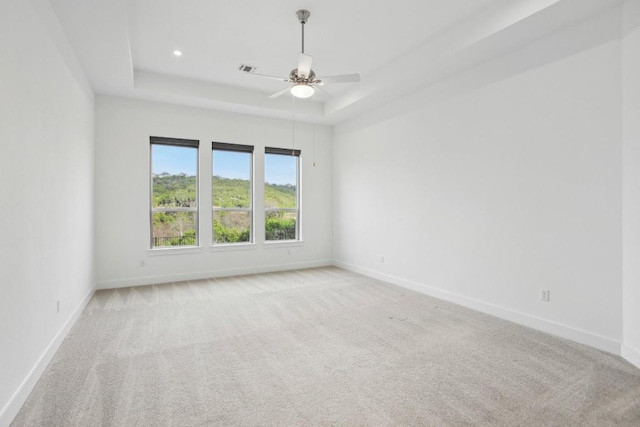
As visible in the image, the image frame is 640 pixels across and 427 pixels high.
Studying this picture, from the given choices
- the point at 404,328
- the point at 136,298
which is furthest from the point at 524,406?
the point at 136,298

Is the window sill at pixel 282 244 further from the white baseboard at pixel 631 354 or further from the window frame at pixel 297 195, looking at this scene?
the white baseboard at pixel 631 354

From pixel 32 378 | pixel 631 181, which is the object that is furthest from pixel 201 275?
pixel 631 181

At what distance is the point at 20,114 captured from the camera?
221 cm

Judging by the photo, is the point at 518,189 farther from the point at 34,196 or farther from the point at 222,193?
the point at 222,193

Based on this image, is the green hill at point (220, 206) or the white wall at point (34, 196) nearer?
the white wall at point (34, 196)

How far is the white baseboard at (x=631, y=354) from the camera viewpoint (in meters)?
2.62

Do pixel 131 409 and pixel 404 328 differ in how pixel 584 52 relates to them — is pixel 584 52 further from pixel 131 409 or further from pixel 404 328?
pixel 131 409

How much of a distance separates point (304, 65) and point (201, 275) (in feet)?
13.0

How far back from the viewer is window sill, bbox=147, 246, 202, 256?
535 centimetres

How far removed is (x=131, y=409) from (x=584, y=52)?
459 centimetres

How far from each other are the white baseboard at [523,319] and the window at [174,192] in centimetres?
356

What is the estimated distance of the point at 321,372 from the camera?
8.46ft

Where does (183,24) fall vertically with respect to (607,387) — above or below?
above

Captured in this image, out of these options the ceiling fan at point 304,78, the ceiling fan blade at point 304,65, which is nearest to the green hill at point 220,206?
the ceiling fan at point 304,78
